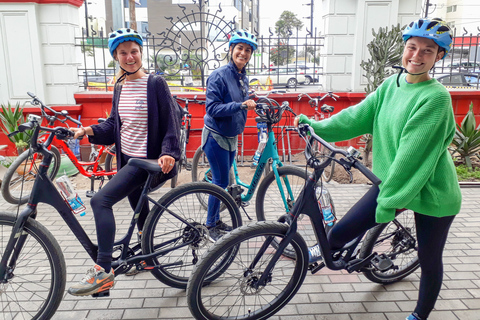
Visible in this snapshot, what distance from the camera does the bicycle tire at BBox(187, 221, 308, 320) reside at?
2.41 metres

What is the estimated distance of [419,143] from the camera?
2.13 metres

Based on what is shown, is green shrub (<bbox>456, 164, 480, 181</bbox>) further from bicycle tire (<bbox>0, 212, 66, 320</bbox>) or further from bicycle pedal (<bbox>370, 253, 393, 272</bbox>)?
bicycle tire (<bbox>0, 212, 66, 320</bbox>)

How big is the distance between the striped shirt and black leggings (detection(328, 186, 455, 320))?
1.50 m

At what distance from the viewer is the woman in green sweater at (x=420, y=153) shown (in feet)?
7.05

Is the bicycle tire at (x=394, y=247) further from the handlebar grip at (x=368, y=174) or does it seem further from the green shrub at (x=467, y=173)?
the green shrub at (x=467, y=173)

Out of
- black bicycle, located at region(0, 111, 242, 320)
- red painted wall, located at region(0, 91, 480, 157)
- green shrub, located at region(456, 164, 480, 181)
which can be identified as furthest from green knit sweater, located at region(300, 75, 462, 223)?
green shrub, located at region(456, 164, 480, 181)

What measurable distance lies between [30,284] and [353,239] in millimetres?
2455

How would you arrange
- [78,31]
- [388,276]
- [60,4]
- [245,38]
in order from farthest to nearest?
1. [78,31]
2. [60,4]
3. [245,38]
4. [388,276]

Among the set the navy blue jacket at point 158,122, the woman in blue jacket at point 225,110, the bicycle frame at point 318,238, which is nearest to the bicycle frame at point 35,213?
the navy blue jacket at point 158,122

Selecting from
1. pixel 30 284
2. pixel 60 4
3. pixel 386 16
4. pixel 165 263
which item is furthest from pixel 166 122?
pixel 386 16

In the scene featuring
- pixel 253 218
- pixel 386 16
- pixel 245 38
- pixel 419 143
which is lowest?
pixel 253 218

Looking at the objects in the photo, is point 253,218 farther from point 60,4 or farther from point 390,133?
point 60,4

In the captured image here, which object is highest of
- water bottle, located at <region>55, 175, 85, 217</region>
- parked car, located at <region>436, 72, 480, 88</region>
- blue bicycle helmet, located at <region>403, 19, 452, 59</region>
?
blue bicycle helmet, located at <region>403, 19, 452, 59</region>

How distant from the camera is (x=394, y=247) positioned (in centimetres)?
302
